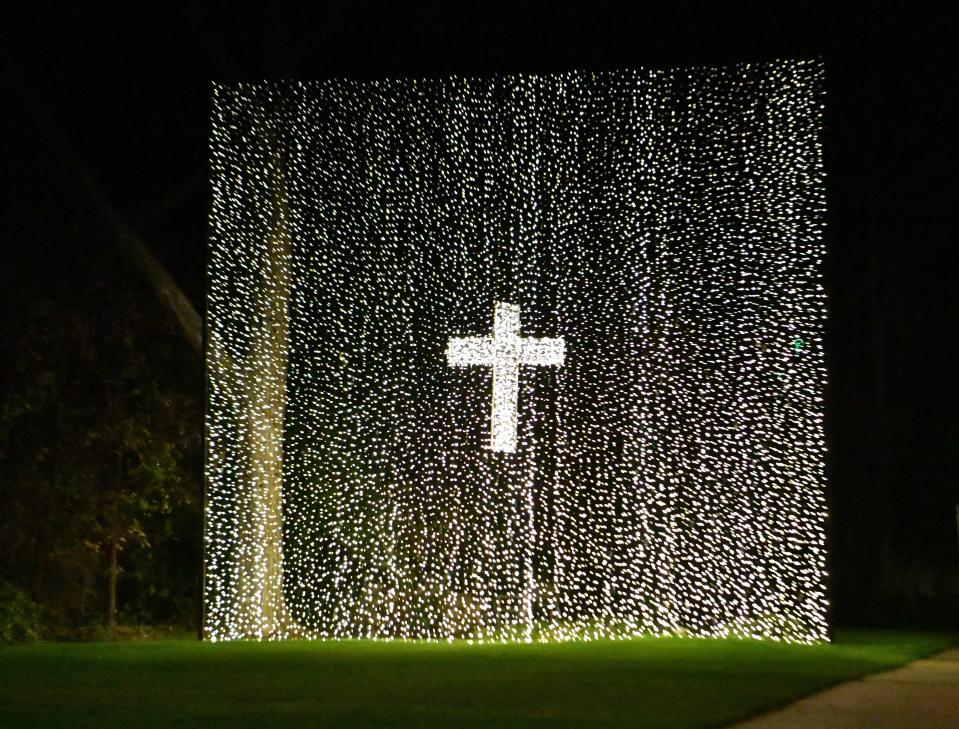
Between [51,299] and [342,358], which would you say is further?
[51,299]

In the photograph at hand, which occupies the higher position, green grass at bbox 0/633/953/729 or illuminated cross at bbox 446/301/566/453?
illuminated cross at bbox 446/301/566/453

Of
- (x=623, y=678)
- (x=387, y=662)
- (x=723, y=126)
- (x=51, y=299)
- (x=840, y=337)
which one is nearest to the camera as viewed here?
(x=623, y=678)

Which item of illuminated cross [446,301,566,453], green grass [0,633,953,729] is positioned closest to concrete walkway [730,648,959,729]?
green grass [0,633,953,729]

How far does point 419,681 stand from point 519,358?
3.88 meters

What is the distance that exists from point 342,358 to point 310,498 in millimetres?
1337

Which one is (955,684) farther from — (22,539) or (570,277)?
(22,539)

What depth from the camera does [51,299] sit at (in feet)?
51.7

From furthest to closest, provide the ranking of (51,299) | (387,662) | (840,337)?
1. (840,337)
2. (51,299)
3. (387,662)

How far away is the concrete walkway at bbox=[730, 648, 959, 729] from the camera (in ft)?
28.6

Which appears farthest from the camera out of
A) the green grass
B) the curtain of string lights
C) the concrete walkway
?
the curtain of string lights

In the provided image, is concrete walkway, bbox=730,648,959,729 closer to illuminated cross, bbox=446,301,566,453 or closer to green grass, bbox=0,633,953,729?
green grass, bbox=0,633,953,729

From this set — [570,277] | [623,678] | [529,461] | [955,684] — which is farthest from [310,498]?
[955,684]

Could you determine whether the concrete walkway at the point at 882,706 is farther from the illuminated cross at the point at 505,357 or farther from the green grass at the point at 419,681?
the illuminated cross at the point at 505,357

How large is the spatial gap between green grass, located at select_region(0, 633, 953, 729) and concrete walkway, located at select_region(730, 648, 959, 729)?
0.68 ft
